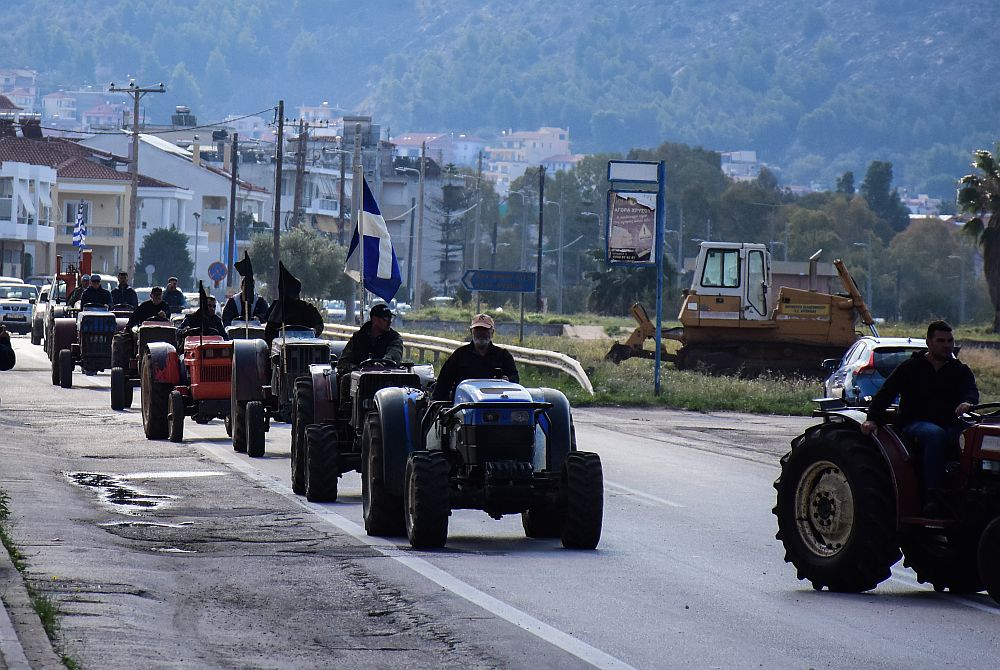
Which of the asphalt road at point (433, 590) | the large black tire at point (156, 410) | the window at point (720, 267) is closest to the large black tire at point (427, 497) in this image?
the asphalt road at point (433, 590)

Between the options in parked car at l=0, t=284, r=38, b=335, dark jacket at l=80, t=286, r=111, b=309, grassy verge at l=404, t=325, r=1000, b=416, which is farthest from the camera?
parked car at l=0, t=284, r=38, b=335

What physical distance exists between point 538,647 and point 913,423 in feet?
10.9

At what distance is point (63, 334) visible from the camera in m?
34.0

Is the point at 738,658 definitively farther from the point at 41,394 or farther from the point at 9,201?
the point at 9,201

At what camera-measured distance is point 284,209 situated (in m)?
150

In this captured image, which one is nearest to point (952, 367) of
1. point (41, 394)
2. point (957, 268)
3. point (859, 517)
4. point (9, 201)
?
point (859, 517)

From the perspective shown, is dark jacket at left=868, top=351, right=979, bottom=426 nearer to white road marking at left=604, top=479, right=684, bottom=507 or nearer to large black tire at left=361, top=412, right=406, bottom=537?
large black tire at left=361, top=412, right=406, bottom=537

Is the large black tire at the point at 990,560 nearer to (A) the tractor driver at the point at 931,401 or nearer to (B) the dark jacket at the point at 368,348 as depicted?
(A) the tractor driver at the point at 931,401

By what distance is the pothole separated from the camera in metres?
15.4

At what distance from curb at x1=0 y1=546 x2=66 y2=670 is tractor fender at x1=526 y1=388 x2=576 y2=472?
428cm

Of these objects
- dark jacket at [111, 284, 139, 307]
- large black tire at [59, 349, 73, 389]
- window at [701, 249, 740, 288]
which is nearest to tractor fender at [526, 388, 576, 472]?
large black tire at [59, 349, 73, 389]

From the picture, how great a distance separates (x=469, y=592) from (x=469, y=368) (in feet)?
9.80

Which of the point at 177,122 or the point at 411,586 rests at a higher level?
the point at 177,122

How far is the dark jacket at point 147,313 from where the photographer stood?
93.2 feet
